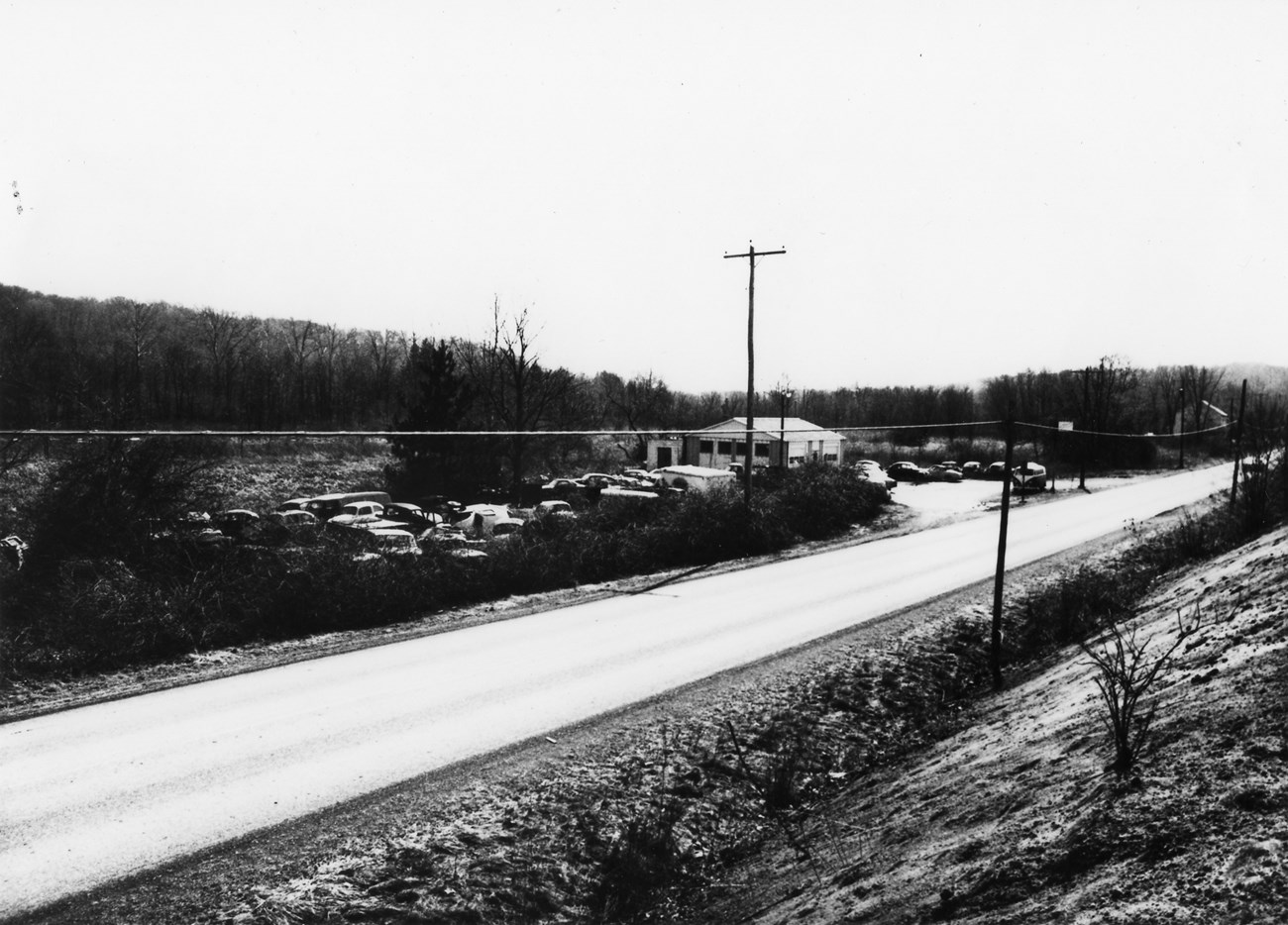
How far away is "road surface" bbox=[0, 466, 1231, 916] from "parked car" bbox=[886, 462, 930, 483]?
38269 mm

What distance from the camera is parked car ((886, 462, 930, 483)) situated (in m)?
51.8

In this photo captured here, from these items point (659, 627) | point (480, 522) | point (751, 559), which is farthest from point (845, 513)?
point (659, 627)

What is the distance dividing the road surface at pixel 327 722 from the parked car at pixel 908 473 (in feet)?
126

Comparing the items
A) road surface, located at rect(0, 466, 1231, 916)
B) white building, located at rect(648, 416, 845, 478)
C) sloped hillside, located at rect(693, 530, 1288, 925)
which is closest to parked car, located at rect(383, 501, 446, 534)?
road surface, located at rect(0, 466, 1231, 916)

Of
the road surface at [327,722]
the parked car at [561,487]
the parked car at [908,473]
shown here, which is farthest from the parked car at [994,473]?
the road surface at [327,722]

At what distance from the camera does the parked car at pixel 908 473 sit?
51.8 meters

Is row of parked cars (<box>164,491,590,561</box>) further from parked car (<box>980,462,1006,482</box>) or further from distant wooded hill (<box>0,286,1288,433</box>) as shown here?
parked car (<box>980,462,1006,482</box>)

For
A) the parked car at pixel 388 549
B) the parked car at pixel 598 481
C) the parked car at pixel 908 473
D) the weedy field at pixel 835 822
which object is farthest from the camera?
the parked car at pixel 908 473

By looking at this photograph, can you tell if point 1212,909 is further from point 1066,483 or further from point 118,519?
point 1066,483

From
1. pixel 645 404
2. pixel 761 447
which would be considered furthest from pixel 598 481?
pixel 645 404

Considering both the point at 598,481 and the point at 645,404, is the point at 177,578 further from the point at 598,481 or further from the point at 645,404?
the point at 645,404

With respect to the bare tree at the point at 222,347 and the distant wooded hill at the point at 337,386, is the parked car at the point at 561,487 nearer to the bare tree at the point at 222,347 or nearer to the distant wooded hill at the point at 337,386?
the distant wooded hill at the point at 337,386

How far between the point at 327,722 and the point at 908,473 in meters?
49.3

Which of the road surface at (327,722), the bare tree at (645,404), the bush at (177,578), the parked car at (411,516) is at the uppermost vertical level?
the bare tree at (645,404)
